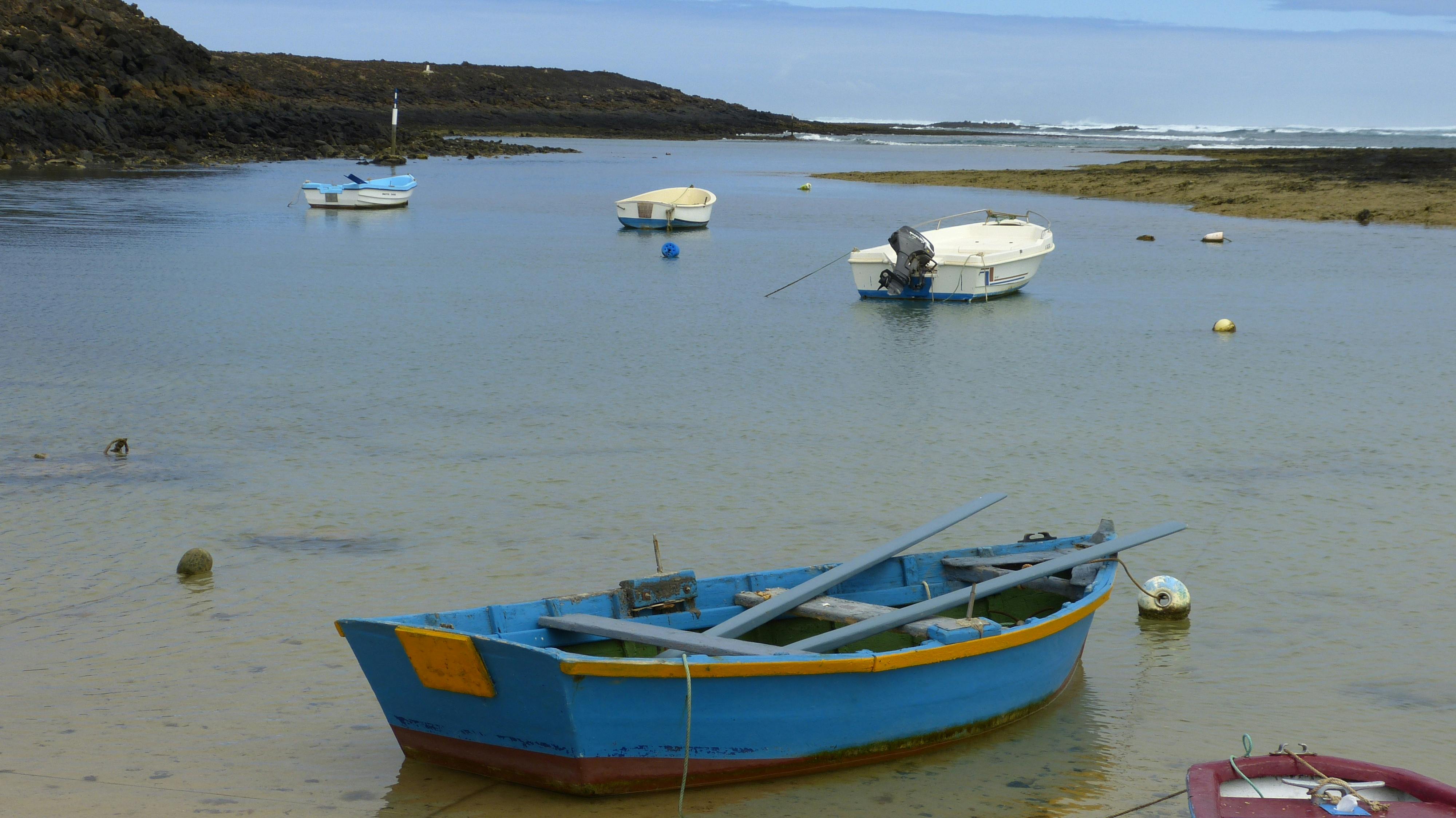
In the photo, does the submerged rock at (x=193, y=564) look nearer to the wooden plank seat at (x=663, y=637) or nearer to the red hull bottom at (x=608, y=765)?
the red hull bottom at (x=608, y=765)

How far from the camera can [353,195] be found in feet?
129

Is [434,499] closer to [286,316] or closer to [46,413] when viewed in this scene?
[46,413]

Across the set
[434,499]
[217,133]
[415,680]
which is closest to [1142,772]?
[415,680]

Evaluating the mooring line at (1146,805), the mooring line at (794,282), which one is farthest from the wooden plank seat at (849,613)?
the mooring line at (794,282)

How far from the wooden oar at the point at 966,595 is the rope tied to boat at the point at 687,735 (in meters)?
0.65

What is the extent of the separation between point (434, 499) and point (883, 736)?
5.15 meters

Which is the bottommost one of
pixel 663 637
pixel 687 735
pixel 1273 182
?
pixel 687 735

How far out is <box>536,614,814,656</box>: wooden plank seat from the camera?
5570 mm

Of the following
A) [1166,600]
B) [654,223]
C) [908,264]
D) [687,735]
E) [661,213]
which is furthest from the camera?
[654,223]

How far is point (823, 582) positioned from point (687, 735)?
1359mm

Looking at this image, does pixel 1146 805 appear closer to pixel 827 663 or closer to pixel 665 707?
pixel 827 663

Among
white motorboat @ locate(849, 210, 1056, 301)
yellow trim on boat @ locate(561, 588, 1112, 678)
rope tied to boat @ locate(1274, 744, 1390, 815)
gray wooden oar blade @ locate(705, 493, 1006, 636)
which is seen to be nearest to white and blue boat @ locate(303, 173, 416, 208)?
white motorboat @ locate(849, 210, 1056, 301)

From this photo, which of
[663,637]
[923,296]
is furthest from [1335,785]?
[923,296]

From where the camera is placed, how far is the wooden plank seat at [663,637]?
5.57 metres
